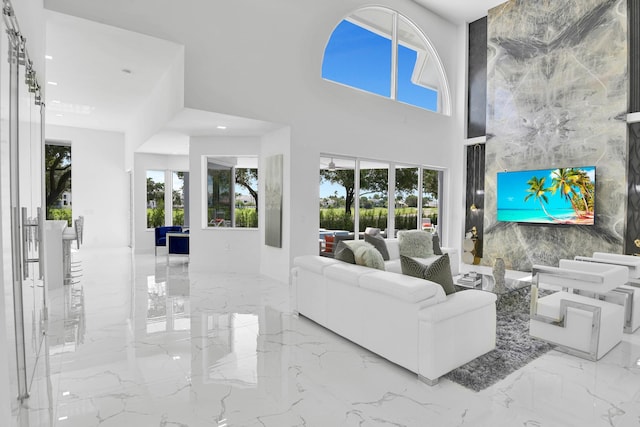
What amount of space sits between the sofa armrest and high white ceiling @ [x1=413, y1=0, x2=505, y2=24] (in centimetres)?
689

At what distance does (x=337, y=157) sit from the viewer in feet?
21.5

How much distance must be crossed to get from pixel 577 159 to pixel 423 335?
5.68 metres

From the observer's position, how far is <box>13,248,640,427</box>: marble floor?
2275mm

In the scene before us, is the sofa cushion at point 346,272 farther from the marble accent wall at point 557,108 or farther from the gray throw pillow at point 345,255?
the marble accent wall at point 557,108

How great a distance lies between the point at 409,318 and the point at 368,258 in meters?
1.00

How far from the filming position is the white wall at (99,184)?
9.86 metres

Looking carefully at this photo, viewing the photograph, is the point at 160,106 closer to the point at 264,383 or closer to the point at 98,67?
the point at 98,67

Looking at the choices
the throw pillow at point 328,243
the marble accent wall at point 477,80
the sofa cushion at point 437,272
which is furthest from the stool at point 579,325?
the marble accent wall at point 477,80

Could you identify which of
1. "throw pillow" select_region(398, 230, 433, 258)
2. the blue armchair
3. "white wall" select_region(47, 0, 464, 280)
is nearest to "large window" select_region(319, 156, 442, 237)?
"white wall" select_region(47, 0, 464, 280)

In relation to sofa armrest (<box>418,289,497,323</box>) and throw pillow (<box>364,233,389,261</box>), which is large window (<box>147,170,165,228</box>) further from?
sofa armrest (<box>418,289,497,323</box>)

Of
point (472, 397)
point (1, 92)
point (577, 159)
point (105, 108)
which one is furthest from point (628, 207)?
point (105, 108)

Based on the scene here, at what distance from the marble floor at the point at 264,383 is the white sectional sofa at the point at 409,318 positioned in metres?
0.15

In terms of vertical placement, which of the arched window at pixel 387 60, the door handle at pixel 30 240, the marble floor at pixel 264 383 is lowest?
the marble floor at pixel 264 383

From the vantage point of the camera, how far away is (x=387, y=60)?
7.24m
